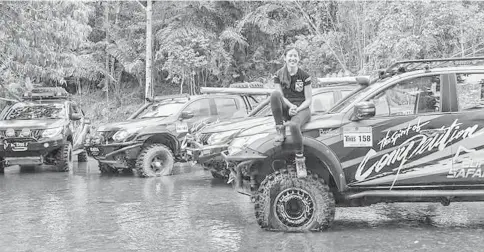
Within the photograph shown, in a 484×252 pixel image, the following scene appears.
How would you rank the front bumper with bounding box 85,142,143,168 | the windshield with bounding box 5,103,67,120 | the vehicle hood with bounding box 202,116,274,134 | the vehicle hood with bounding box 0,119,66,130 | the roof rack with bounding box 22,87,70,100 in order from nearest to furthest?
the vehicle hood with bounding box 202,116,274,134 < the front bumper with bounding box 85,142,143,168 < the vehicle hood with bounding box 0,119,66,130 < the windshield with bounding box 5,103,67,120 < the roof rack with bounding box 22,87,70,100

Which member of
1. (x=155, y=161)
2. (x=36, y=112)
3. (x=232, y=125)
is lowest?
(x=155, y=161)

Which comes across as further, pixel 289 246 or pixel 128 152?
pixel 128 152

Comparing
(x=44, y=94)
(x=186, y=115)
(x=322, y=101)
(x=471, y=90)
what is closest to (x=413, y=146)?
(x=471, y=90)

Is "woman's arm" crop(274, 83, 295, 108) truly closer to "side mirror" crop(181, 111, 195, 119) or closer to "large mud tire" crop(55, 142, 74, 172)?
"side mirror" crop(181, 111, 195, 119)

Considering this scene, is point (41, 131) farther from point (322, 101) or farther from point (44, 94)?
point (322, 101)

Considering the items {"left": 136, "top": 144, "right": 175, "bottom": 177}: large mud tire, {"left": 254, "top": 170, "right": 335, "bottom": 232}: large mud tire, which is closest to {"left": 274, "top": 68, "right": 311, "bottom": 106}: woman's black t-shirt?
{"left": 254, "top": 170, "right": 335, "bottom": 232}: large mud tire

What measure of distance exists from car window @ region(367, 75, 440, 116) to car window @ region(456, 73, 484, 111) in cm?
26

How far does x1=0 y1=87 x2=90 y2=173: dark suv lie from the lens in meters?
15.1

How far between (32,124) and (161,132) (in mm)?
3537

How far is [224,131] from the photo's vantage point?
11320 mm

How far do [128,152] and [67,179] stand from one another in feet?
4.91

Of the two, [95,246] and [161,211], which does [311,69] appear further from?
[95,246]

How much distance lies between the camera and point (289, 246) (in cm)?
676

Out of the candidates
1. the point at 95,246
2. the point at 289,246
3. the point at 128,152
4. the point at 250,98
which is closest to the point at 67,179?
the point at 128,152
